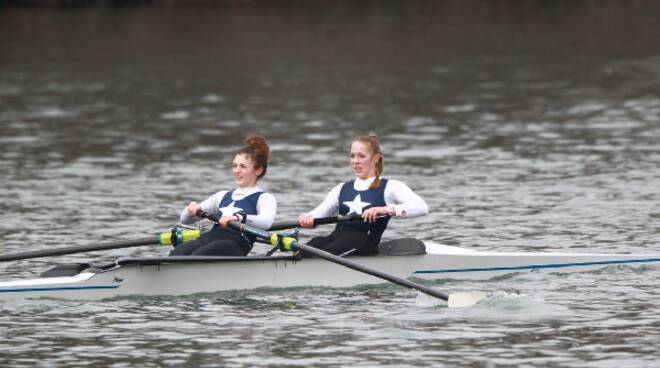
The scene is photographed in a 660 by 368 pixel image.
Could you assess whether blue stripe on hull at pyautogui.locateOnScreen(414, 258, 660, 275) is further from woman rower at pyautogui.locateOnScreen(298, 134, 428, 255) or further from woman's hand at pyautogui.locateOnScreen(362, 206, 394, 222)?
woman's hand at pyautogui.locateOnScreen(362, 206, 394, 222)

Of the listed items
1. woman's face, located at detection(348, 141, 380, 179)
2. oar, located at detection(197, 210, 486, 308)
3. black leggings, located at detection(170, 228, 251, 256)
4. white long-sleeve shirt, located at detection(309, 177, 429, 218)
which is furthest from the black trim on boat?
woman's face, located at detection(348, 141, 380, 179)

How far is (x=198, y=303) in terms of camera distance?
1512cm

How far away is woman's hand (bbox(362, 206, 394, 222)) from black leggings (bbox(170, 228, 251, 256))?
1.16 metres

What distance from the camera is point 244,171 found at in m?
15.6

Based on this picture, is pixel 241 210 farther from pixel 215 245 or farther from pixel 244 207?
pixel 215 245

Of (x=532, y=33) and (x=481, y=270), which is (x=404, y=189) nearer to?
(x=481, y=270)

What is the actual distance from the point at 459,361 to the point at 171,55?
2936 cm

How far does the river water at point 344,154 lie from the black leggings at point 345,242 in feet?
1.32

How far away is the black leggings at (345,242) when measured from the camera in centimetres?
1570

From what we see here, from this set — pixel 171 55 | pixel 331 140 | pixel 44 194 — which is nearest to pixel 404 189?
pixel 44 194

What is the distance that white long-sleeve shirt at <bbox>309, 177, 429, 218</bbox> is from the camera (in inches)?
616

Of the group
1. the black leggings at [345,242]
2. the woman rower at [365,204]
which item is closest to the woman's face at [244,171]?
the woman rower at [365,204]

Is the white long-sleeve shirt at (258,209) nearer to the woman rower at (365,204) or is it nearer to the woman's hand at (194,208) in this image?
the woman's hand at (194,208)

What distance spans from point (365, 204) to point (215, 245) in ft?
5.04
